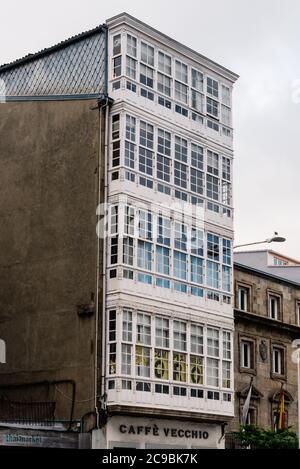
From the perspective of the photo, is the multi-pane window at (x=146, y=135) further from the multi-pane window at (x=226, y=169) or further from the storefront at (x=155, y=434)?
the storefront at (x=155, y=434)

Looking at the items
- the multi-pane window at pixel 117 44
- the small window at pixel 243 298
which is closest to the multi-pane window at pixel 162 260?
the multi-pane window at pixel 117 44

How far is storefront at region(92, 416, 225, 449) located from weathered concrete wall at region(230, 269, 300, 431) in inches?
165

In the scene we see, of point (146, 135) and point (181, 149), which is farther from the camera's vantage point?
point (181, 149)

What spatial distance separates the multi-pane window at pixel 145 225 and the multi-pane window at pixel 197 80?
24.5 feet

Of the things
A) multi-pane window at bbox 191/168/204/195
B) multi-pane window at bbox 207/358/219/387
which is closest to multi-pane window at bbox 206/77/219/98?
multi-pane window at bbox 191/168/204/195

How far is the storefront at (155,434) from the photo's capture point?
4006 cm

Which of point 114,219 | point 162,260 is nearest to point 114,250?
point 114,219

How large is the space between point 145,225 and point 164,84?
689 centimetres

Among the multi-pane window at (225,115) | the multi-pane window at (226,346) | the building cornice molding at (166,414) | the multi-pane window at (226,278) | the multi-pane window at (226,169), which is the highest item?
the multi-pane window at (225,115)

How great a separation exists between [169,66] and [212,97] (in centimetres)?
316

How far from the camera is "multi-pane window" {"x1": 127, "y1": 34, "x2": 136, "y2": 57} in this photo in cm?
4350

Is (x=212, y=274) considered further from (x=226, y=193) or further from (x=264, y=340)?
(x=264, y=340)

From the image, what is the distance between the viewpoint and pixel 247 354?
51000mm
